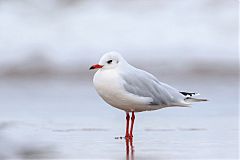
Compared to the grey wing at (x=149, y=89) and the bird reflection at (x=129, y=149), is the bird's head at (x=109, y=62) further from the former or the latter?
the bird reflection at (x=129, y=149)

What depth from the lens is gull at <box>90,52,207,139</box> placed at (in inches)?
218

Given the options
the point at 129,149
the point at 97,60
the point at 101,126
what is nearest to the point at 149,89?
the point at 101,126

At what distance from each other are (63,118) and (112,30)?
7.28m

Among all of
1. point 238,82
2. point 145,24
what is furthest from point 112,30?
point 238,82

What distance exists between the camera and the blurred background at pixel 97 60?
5.15 m

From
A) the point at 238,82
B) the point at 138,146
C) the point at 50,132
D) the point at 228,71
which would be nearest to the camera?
the point at 138,146

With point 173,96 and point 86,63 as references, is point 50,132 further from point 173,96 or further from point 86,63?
point 86,63

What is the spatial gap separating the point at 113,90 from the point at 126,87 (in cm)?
10

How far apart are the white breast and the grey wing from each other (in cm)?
5

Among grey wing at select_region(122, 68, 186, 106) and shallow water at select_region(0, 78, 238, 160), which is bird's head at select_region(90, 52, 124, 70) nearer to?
grey wing at select_region(122, 68, 186, 106)

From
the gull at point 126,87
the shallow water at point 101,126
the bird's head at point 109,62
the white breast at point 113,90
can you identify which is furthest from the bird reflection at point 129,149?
the bird's head at point 109,62

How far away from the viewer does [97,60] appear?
478 inches

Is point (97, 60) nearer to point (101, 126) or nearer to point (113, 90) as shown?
point (101, 126)

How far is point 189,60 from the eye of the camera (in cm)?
1219
